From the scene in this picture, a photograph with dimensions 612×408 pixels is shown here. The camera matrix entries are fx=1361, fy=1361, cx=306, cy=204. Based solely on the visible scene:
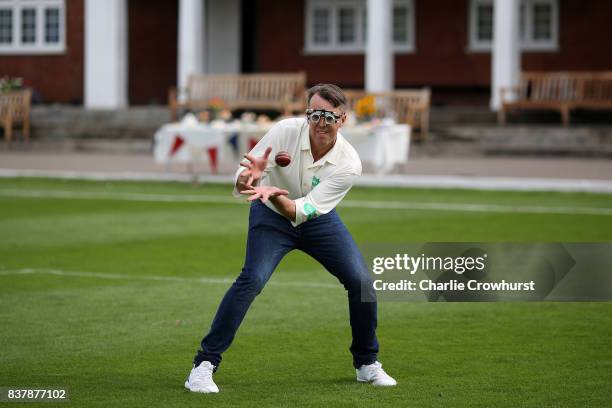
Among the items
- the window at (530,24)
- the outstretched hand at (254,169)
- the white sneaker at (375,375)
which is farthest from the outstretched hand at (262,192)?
the window at (530,24)

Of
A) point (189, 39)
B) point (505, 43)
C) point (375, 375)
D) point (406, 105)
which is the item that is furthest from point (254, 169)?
point (189, 39)

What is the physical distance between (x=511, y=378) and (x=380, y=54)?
2474 centimetres

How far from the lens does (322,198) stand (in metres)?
7.34

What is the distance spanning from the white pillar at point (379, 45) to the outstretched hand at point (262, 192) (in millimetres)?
25319

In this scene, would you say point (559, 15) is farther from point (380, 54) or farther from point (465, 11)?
point (380, 54)

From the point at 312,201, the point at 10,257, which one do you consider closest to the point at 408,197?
the point at 10,257

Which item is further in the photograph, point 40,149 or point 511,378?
point 40,149

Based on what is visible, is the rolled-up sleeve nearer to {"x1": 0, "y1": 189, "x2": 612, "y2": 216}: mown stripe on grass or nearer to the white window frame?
{"x1": 0, "y1": 189, "x2": 612, "y2": 216}: mown stripe on grass

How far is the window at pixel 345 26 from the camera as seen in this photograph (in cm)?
3709

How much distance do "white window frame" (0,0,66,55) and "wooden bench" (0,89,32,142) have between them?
15.2 feet

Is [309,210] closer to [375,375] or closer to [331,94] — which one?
[331,94]

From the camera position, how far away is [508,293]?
854 cm

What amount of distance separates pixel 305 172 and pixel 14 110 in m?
27.9

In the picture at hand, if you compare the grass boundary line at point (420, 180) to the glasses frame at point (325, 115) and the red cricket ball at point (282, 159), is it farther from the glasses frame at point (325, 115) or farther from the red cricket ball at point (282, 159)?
the red cricket ball at point (282, 159)
